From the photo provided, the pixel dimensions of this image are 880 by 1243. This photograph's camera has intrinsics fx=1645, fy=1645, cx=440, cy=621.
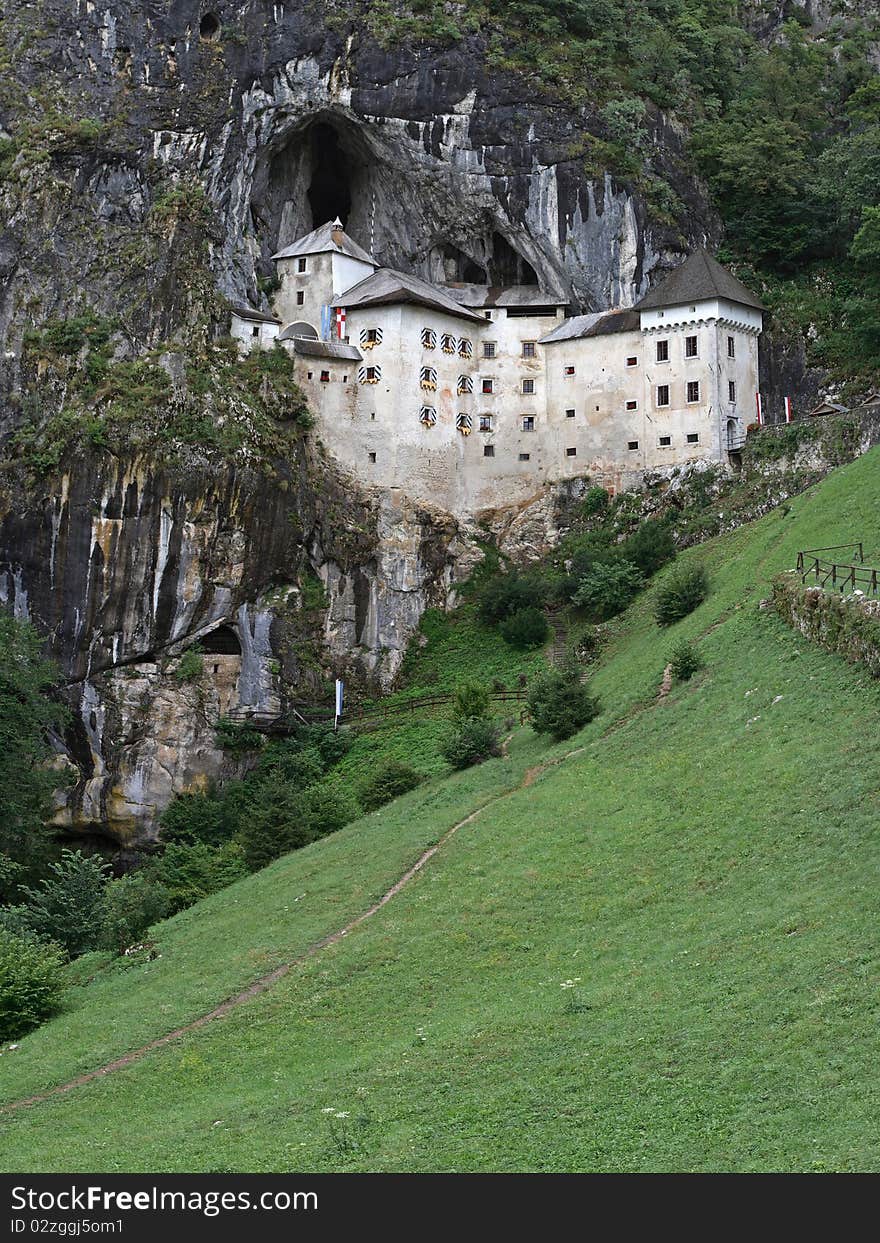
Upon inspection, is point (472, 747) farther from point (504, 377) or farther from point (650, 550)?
point (504, 377)

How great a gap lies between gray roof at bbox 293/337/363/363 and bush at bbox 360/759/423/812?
25.7 m

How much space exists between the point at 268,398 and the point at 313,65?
1644 centimetres

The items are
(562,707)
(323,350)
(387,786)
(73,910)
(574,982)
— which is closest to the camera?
(574,982)

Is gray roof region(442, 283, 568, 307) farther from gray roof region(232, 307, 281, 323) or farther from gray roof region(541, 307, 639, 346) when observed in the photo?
gray roof region(232, 307, 281, 323)

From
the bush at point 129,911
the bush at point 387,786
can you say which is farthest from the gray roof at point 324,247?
the bush at point 129,911

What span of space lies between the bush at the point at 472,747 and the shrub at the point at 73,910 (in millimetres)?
11836

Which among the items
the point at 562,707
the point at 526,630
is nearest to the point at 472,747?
the point at 562,707

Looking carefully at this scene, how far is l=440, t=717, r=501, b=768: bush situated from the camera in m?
50.8

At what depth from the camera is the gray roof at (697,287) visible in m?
71.2

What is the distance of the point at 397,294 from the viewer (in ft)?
236

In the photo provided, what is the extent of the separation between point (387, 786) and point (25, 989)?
18639mm

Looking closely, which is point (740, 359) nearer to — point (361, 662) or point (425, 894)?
point (361, 662)

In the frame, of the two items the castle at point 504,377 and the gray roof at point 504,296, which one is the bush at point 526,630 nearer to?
the castle at point 504,377

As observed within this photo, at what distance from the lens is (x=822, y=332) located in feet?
247
